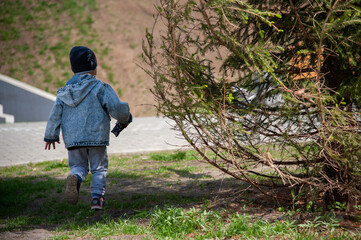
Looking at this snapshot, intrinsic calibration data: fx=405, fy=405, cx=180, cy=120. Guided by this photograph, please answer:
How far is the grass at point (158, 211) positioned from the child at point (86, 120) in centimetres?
49

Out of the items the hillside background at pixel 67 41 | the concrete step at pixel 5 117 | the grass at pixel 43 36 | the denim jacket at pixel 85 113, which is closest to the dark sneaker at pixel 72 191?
the denim jacket at pixel 85 113

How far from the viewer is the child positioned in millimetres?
4180

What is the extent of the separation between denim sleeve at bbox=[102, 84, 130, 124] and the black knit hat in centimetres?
38

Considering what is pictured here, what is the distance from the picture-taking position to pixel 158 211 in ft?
12.5

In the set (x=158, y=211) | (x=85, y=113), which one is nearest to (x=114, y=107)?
(x=85, y=113)

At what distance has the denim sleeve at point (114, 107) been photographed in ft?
13.7

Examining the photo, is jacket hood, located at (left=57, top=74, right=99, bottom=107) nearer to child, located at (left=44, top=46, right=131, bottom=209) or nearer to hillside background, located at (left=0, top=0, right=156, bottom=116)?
child, located at (left=44, top=46, right=131, bottom=209)

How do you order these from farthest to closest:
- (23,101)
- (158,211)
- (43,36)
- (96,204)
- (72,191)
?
(43,36) < (23,101) < (96,204) < (72,191) < (158,211)

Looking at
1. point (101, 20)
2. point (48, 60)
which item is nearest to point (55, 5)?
point (101, 20)

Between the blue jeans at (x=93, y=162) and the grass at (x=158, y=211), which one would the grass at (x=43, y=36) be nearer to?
the grass at (x=158, y=211)

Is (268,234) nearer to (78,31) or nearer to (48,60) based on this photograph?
(48,60)

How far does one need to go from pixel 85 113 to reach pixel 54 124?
1.18 feet

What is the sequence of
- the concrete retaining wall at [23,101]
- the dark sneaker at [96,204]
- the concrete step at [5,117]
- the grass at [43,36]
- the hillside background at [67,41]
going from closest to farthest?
the dark sneaker at [96,204] → the concrete step at [5,117] → the concrete retaining wall at [23,101] → the grass at [43,36] → the hillside background at [67,41]

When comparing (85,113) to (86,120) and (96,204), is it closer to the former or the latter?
(86,120)
